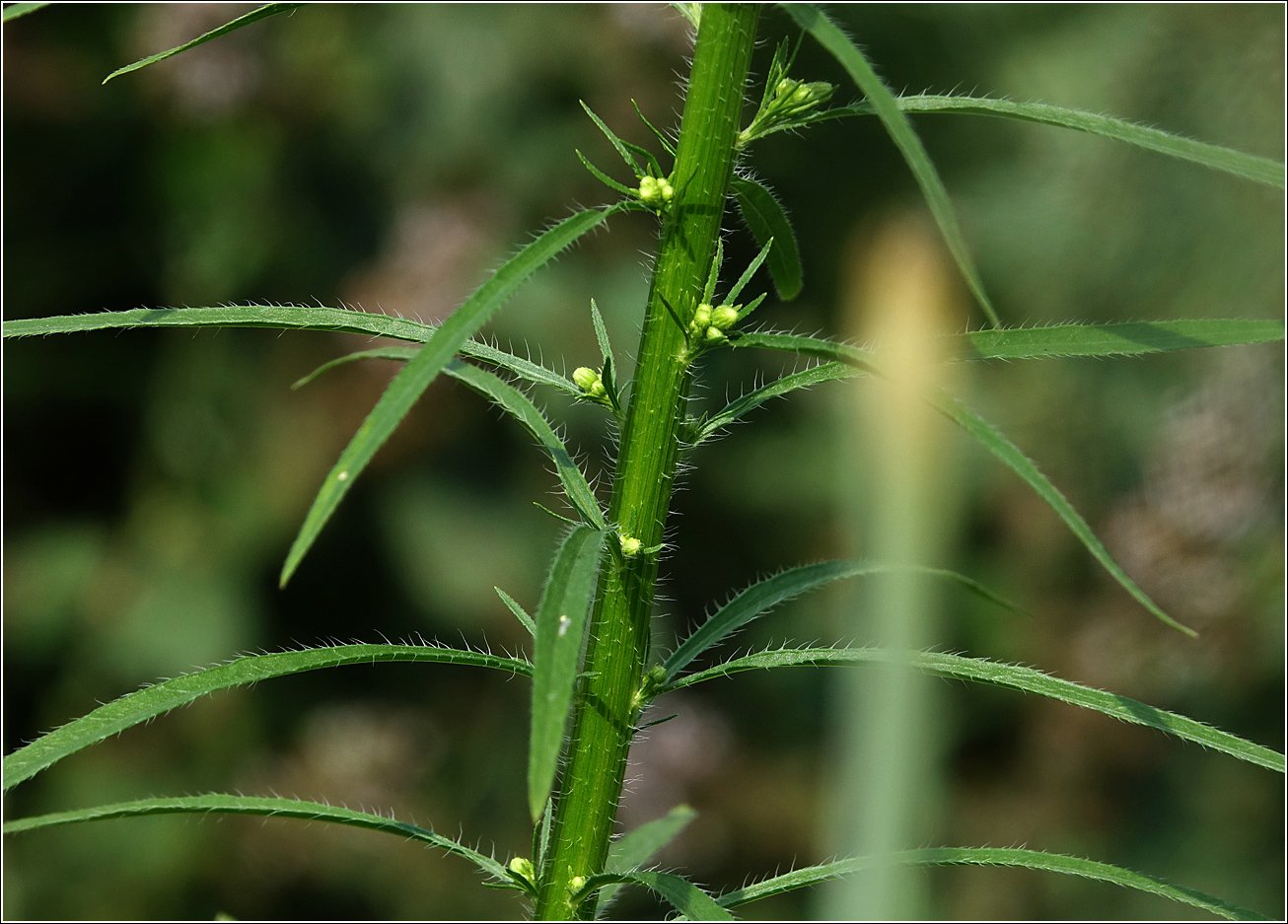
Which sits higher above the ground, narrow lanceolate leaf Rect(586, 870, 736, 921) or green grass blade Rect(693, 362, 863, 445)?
green grass blade Rect(693, 362, 863, 445)

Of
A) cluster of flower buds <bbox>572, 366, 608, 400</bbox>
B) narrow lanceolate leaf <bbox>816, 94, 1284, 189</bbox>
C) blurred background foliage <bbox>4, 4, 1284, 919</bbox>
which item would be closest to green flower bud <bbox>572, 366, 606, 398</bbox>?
cluster of flower buds <bbox>572, 366, 608, 400</bbox>

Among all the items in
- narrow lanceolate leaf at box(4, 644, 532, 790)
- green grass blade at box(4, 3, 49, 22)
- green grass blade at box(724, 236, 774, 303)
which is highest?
green grass blade at box(4, 3, 49, 22)

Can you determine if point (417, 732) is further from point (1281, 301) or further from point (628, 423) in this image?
point (628, 423)

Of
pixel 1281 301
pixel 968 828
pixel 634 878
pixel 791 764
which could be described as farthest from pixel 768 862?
pixel 634 878

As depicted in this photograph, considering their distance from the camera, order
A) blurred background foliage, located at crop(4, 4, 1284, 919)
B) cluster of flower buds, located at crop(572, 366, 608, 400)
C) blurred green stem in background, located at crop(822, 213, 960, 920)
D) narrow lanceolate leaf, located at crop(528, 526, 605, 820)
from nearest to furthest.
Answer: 1. blurred green stem in background, located at crop(822, 213, 960, 920)
2. narrow lanceolate leaf, located at crop(528, 526, 605, 820)
3. cluster of flower buds, located at crop(572, 366, 608, 400)
4. blurred background foliage, located at crop(4, 4, 1284, 919)

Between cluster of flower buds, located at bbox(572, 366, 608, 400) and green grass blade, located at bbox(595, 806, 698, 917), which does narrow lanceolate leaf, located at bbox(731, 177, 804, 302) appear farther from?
green grass blade, located at bbox(595, 806, 698, 917)

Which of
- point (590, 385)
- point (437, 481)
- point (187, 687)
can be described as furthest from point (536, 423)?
point (437, 481)

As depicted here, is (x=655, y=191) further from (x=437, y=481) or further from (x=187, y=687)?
(x=437, y=481)
